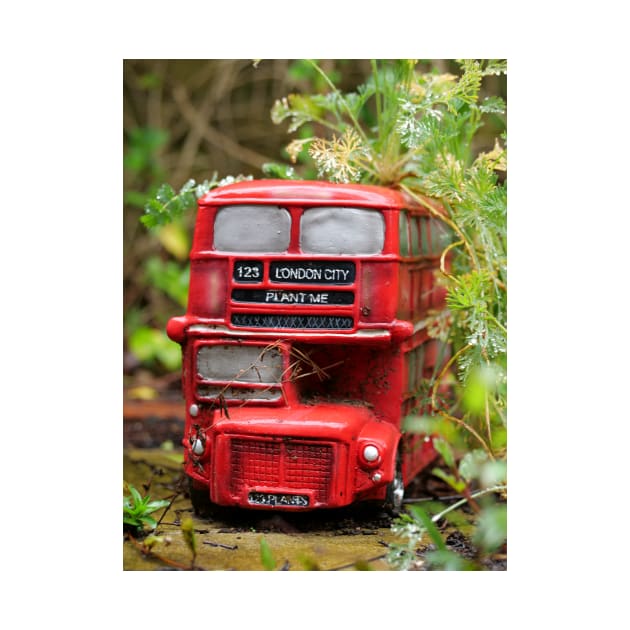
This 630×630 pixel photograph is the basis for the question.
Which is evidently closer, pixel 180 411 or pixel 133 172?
pixel 180 411

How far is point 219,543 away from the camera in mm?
3262

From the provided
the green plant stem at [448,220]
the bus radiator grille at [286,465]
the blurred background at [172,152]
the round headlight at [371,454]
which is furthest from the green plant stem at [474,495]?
the blurred background at [172,152]

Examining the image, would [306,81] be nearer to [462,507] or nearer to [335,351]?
[335,351]

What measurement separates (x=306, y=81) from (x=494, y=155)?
2459 mm

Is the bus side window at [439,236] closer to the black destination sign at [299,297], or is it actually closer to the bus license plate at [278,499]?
the black destination sign at [299,297]

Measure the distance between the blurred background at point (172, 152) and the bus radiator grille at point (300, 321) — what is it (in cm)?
336

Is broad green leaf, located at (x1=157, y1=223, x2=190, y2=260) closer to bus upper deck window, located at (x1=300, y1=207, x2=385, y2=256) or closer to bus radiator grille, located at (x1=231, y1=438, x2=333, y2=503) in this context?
bus upper deck window, located at (x1=300, y1=207, x2=385, y2=256)

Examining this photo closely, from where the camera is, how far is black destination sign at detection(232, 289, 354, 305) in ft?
11.1

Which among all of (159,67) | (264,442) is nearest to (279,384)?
(264,442)

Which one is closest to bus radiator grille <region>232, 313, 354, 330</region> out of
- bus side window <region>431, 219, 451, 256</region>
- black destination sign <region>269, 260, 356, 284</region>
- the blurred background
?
black destination sign <region>269, 260, 356, 284</region>

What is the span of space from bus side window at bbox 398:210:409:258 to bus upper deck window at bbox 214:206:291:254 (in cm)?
48

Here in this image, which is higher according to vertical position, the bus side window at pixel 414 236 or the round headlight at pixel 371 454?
the bus side window at pixel 414 236

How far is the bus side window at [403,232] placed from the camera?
3.57 metres

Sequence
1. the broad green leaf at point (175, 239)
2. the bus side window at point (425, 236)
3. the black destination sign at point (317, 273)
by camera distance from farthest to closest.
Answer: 1. the broad green leaf at point (175, 239)
2. the bus side window at point (425, 236)
3. the black destination sign at point (317, 273)
